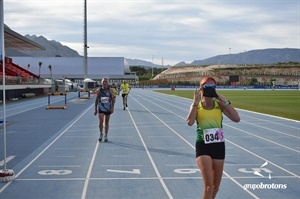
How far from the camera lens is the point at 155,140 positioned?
1362 cm

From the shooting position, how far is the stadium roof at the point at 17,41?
37.0m

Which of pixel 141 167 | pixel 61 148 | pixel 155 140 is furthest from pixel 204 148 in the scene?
pixel 155 140

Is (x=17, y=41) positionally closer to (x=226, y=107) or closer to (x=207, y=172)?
(x=226, y=107)

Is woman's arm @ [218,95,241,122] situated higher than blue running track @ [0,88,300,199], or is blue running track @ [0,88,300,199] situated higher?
woman's arm @ [218,95,241,122]

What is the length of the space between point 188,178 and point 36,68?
307ft

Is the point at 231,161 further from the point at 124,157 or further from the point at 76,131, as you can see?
the point at 76,131

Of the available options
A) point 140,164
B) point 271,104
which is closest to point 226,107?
point 140,164

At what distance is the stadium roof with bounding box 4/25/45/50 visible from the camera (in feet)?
121

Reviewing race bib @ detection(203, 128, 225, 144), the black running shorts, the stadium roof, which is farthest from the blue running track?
the stadium roof

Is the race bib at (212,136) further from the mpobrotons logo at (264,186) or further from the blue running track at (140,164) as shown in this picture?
the mpobrotons logo at (264,186)

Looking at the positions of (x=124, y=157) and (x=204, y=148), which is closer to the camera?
(x=204, y=148)

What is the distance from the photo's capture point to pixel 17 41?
4231 cm

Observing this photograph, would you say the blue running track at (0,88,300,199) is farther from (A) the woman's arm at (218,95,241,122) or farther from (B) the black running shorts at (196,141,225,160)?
(A) the woman's arm at (218,95,241,122)

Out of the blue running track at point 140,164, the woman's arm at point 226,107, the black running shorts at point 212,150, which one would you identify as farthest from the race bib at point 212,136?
the blue running track at point 140,164
